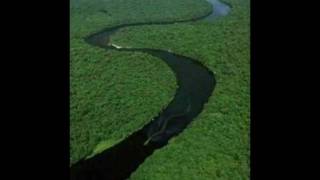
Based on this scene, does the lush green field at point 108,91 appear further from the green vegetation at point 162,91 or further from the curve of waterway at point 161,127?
the curve of waterway at point 161,127

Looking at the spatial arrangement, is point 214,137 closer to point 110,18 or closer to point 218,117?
point 218,117

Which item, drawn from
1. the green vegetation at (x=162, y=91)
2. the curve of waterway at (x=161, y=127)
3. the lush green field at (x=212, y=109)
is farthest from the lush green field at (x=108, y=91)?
the lush green field at (x=212, y=109)

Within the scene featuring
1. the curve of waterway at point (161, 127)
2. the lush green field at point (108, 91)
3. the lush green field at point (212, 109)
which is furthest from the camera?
the lush green field at point (108, 91)

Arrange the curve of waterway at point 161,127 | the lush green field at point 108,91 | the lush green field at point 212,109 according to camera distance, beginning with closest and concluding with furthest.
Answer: the lush green field at point 212,109 → the curve of waterway at point 161,127 → the lush green field at point 108,91

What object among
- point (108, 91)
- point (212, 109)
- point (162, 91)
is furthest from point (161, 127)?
point (108, 91)
